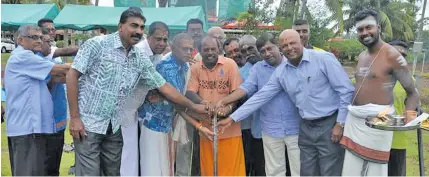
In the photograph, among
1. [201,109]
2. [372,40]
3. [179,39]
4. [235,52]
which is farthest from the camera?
[235,52]

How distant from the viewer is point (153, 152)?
416 cm

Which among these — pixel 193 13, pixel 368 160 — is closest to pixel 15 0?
pixel 193 13

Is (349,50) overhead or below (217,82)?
below

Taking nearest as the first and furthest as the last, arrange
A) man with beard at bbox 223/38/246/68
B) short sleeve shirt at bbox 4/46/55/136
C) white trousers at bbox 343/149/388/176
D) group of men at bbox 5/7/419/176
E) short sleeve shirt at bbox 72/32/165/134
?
1. short sleeve shirt at bbox 72/32/165/134
2. group of men at bbox 5/7/419/176
3. white trousers at bbox 343/149/388/176
4. short sleeve shirt at bbox 4/46/55/136
5. man with beard at bbox 223/38/246/68

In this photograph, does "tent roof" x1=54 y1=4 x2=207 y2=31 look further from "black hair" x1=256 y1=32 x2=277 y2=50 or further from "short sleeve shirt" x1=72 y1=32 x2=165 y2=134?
"short sleeve shirt" x1=72 y1=32 x2=165 y2=134

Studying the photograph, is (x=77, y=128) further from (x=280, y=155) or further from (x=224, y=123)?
(x=280, y=155)

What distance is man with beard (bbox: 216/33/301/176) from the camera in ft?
13.8

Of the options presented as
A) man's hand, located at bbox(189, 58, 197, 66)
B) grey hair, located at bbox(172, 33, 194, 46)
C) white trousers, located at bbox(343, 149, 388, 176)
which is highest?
grey hair, located at bbox(172, 33, 194, 46)

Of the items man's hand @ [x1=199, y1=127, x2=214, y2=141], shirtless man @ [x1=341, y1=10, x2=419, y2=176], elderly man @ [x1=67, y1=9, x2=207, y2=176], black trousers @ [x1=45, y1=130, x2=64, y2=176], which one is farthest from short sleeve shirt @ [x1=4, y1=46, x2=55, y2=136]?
shirtless man @ [x1=341, y1=10, x2=419, y2=176]

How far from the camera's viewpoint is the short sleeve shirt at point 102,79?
3.29 meters

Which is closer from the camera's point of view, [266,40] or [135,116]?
[135,116]

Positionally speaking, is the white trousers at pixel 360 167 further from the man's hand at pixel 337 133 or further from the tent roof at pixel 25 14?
the tent roof at pixel 25 14

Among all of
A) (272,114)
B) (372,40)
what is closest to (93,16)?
(272,114)

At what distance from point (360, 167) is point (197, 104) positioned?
60.9 inches
